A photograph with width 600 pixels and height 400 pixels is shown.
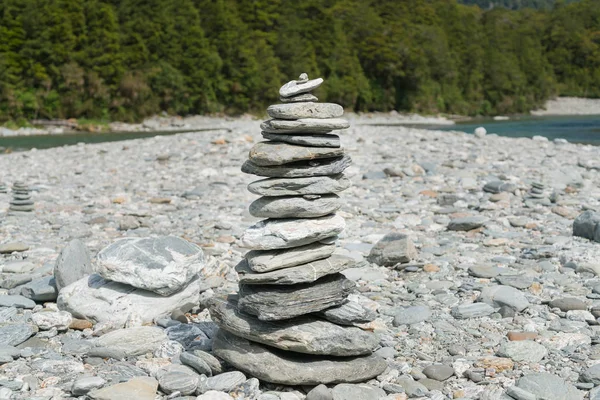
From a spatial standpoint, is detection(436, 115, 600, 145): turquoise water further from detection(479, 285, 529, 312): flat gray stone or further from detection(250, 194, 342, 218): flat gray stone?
detection(250, 194, 342, 218): flat gray stone

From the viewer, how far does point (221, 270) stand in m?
8.50

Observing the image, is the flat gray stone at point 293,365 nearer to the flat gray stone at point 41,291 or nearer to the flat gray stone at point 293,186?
the flat gray stone at point 293,186

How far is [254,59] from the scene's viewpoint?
69562mm

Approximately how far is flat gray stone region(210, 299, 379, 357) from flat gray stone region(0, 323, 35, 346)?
2.06 meters

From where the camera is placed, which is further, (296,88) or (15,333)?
(15,333)

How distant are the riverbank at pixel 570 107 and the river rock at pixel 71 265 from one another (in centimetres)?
9531

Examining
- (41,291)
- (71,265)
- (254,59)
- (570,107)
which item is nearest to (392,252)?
(71,265)

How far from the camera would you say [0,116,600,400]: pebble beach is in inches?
207

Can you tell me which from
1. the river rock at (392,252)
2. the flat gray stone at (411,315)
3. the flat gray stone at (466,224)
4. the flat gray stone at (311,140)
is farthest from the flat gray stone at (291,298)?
the flat gray stone at (466,224)

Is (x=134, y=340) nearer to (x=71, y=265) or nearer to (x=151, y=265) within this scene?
(x=151, y=265)

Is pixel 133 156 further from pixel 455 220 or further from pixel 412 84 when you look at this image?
pixel 412 84

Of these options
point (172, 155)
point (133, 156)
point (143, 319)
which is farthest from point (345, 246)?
point (133, 156)

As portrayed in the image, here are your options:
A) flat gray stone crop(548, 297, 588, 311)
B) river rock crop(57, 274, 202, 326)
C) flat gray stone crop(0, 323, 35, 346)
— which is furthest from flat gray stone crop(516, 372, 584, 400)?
flat gray stone crop(0, 323, 35, 346)

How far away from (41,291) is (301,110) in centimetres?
394
